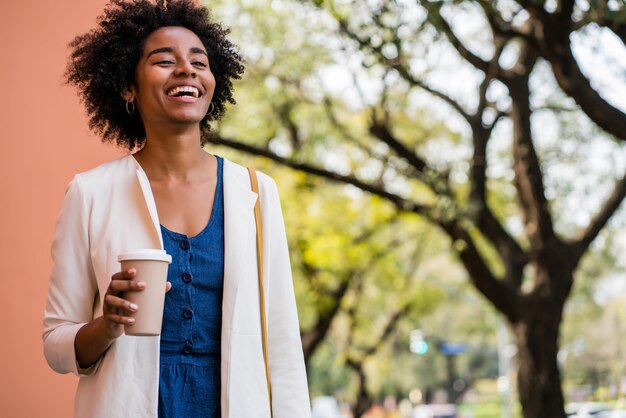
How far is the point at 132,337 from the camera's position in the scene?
2193mm

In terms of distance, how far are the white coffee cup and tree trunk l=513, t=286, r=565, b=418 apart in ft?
33.1

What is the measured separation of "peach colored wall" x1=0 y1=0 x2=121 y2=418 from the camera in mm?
3631

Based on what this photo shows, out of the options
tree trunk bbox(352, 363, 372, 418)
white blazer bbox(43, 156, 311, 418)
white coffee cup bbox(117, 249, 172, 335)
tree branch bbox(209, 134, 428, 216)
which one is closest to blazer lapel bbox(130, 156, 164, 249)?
white blazer bbox(43, 156, 311, 418)

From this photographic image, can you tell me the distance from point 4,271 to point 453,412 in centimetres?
4592

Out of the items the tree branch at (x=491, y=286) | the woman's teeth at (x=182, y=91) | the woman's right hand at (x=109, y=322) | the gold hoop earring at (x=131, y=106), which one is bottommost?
the woman's right hand at (x=109, y=322)

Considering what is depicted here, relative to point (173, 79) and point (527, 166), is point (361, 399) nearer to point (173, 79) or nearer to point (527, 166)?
point (527, 166)

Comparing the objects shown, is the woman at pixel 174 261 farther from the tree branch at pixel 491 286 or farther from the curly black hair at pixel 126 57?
the tree branch at pixel 491 286

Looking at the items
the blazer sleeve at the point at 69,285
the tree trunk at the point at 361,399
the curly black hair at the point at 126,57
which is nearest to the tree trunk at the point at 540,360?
the curly black hair at the point at 126,57

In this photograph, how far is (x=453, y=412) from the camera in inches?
1893

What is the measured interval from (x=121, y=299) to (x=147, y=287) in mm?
53

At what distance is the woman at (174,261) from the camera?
220cm

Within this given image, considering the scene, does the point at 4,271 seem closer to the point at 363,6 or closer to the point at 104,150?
the point at 104,150

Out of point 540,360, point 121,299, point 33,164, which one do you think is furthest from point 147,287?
point 540,360

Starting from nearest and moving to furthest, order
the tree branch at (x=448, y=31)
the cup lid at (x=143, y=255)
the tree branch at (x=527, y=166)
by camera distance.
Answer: the cup lid at (x=143, y=255)
the tree branch at (x=448, y=31)
the tree branch at (x=527, y=166)
